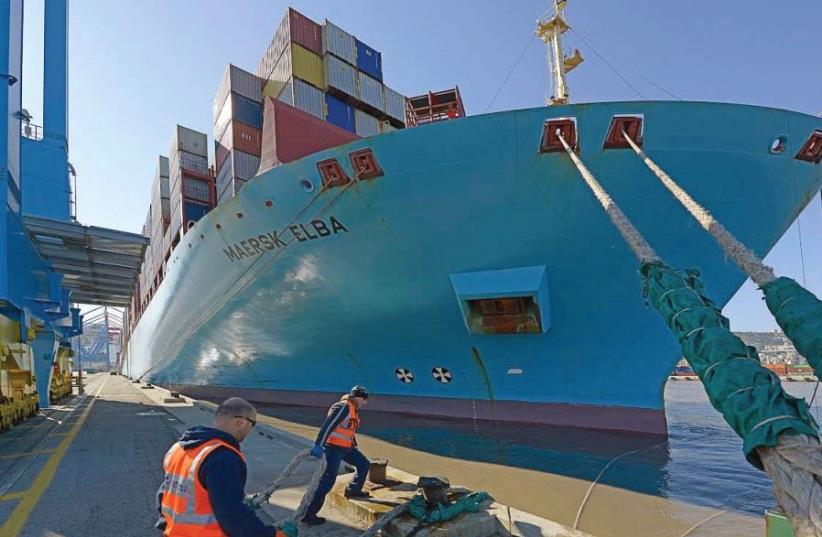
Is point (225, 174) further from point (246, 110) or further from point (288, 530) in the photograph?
point (288, 530)

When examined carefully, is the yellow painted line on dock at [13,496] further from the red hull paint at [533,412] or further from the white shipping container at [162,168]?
the white shipping container at [162,168]

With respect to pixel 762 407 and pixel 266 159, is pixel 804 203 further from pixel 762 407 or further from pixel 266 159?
pixel 266 159

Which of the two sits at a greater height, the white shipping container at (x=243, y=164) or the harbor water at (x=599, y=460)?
the white shipping container at (x=243, y=164)

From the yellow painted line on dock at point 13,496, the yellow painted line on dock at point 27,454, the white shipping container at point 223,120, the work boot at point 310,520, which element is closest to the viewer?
the work boot at point 310,520

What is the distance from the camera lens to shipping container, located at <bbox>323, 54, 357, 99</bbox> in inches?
715

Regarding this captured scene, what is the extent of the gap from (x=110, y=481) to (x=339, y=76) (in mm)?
15815

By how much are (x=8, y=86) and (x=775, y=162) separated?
14.9 meters

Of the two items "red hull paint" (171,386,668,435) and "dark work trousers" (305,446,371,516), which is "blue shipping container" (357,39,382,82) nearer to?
"red hull paint" (171,386,668,435)

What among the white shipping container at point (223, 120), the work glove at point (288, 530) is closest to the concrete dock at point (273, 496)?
the work glove at point (288, 530)

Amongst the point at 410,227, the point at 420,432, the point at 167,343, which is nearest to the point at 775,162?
the point at 410,227

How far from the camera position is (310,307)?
11766 mm

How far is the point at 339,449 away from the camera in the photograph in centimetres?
463

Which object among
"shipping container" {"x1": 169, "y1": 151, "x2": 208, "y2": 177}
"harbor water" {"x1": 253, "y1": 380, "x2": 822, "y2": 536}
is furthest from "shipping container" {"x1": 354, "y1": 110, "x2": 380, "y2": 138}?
"harbor water" {"x1": 253, "y1": 380, "x2": 822, "y2": 536}

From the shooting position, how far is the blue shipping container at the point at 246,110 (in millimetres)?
18844
